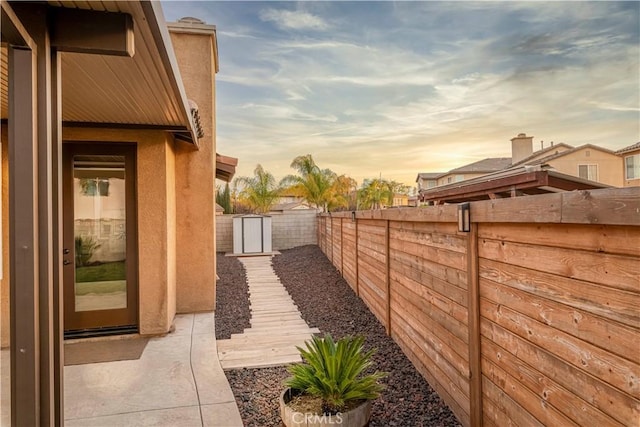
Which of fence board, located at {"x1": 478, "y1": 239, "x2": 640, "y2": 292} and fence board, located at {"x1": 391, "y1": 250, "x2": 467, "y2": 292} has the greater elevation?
fence board, located at {"x1": 478, "y1": 239, "x2": 640, "y2": 292}

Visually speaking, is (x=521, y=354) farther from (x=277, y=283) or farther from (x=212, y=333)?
(x=277, y=283)

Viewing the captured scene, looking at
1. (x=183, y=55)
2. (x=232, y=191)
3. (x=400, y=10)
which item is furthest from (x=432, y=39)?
(x=232, y=191)

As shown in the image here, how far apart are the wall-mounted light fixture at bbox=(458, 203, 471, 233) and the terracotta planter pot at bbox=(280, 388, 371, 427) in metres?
1.27

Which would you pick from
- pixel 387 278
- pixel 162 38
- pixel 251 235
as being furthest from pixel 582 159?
pixel 162 38

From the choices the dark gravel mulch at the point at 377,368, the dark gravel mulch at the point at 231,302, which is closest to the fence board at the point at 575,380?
the dark gravel mulch at the point at 377,368

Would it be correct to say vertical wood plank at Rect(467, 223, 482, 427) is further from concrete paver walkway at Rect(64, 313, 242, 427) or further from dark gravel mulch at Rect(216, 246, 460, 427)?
concrete paver walkway at Rect(64, 313, 242, 427)

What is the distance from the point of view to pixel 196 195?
5.71m

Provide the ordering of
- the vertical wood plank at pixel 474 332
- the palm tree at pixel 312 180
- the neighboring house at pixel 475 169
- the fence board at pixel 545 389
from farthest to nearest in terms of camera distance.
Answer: the neighboring house at pixel 475 169 → the palm tree at pixel 312 180 → the vertical wood plank at pixel 474 332 → the fence board at pixel 545 389

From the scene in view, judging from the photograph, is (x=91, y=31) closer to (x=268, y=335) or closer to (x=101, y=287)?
(x=101, y=287)

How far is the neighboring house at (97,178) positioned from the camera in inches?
67.2

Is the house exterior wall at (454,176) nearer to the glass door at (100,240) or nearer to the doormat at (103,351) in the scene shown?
the glass door at (100,240)

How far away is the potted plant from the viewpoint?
7.47 feet

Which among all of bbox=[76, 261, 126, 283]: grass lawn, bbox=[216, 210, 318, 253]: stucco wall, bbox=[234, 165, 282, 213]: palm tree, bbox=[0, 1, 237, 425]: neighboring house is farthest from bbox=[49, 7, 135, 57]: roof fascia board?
bbox=[234, 165, 282, 213]: palm tree

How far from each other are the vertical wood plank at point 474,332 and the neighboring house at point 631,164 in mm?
21530
